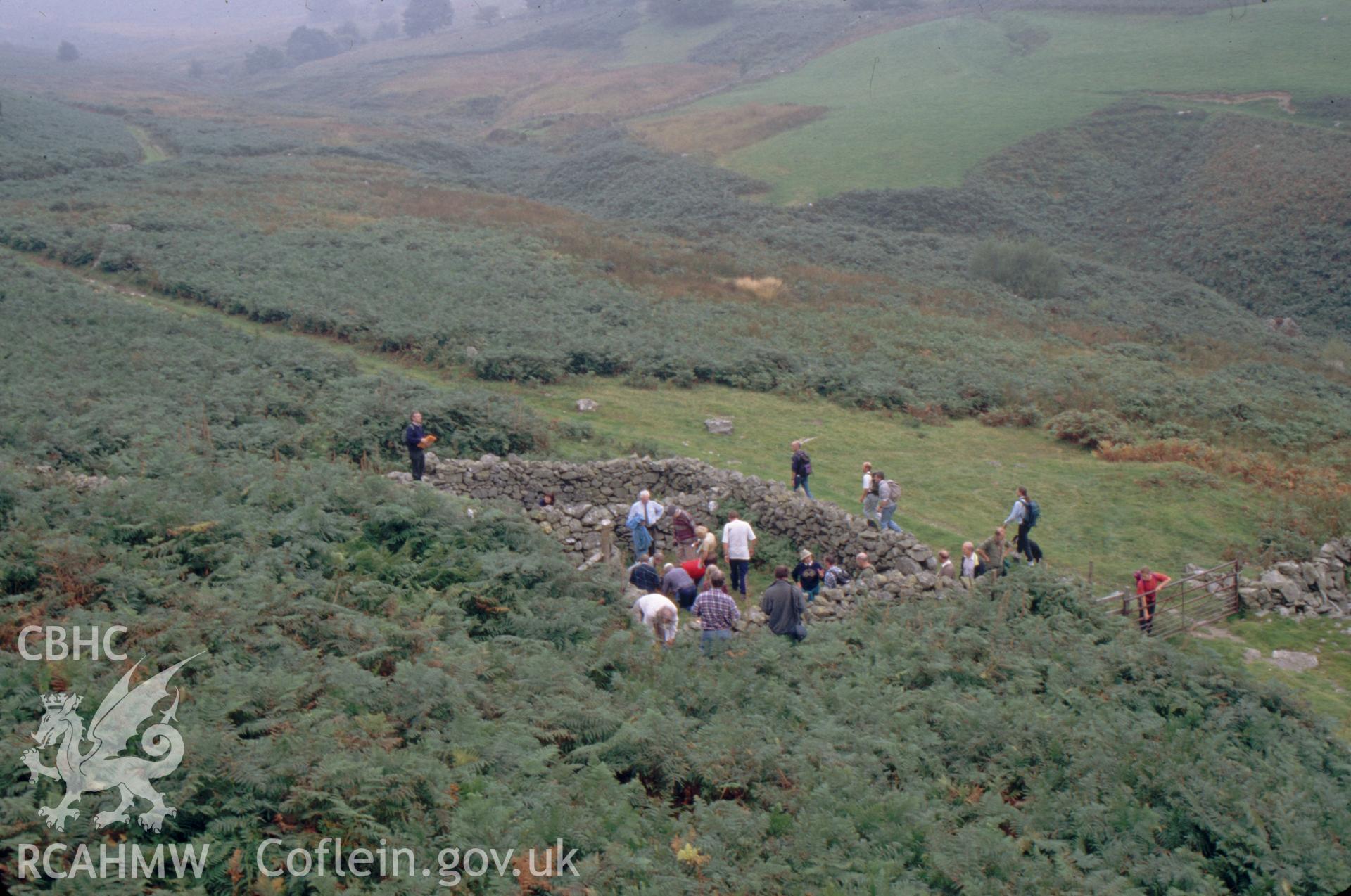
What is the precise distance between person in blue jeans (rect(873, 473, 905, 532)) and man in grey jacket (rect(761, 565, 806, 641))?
487 cm

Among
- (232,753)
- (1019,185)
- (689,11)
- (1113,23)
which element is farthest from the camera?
(689,11)

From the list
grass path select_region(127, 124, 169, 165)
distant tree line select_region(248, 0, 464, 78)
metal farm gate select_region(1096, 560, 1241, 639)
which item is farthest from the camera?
distant tree line select_region(248, 0, 464, 78)

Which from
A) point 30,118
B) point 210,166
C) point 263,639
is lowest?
point 263,639

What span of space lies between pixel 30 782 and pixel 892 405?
72.9ft

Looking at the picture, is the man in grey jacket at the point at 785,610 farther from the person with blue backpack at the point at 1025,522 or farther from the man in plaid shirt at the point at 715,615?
the person with blue backpack at the point at 1025,522

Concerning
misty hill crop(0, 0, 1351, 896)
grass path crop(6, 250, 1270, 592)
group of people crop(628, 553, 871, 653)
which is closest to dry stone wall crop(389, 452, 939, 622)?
misty hill crop(0, 0, 1351, 896)

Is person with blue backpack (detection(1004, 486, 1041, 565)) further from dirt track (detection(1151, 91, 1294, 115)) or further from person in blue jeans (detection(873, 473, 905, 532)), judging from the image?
dirt track (detection(1151, 91, 1294, 115))

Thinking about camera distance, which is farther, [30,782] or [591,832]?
[591,832]

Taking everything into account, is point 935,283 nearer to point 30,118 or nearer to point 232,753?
point 232,753

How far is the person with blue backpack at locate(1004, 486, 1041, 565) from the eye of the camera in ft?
51.5

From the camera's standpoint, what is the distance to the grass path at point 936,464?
17328mm

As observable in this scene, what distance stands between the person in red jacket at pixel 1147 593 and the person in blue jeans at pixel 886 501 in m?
3.88

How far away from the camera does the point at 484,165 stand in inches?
2867

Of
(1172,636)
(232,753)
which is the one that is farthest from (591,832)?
(1172,636)
